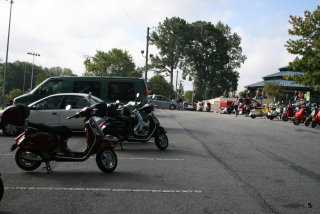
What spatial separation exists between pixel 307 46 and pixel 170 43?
127ft


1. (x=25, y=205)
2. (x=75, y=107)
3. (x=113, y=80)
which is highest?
(x=113, y=80)

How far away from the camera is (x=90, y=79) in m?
16.0

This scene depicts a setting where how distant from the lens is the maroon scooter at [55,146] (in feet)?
22.3

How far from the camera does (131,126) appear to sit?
34.1 ft

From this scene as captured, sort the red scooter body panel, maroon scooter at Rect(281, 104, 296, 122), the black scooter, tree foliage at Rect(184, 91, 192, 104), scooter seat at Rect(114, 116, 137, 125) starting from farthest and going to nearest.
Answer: tree foliage at Rect(184, 91, 192, 104) < maroon scooter at Rect(281, 104, 296, 122) < scooter seat at Rect(114, 116, 137, 125) < the black scooter < the red scooter body panel

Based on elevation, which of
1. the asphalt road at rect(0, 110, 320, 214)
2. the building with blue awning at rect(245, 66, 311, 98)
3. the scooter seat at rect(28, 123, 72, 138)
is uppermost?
the building with blue awning at rect(245, 66, 311, 98)

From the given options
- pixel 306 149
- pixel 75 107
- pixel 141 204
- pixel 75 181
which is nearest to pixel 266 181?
pixel 141 204

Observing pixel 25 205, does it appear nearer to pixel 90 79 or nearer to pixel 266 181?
pixel 266 181

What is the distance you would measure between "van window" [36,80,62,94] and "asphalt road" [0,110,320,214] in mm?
5419

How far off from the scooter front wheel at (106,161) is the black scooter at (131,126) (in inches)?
112

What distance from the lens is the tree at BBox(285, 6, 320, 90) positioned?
2922 cm

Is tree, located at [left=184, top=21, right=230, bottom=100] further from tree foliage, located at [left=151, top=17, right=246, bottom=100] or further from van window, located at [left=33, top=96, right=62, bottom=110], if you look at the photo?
van window, located at [left=33, top=96, right=62, bottom=110]

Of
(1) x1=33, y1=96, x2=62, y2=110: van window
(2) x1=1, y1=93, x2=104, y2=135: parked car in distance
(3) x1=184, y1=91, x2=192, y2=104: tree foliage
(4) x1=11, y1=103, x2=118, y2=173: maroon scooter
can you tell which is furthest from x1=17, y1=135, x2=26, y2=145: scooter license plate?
(3) x1=184, y1=91, x2=192, y2=104: tree foliage

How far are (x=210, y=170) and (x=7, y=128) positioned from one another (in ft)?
24.9
